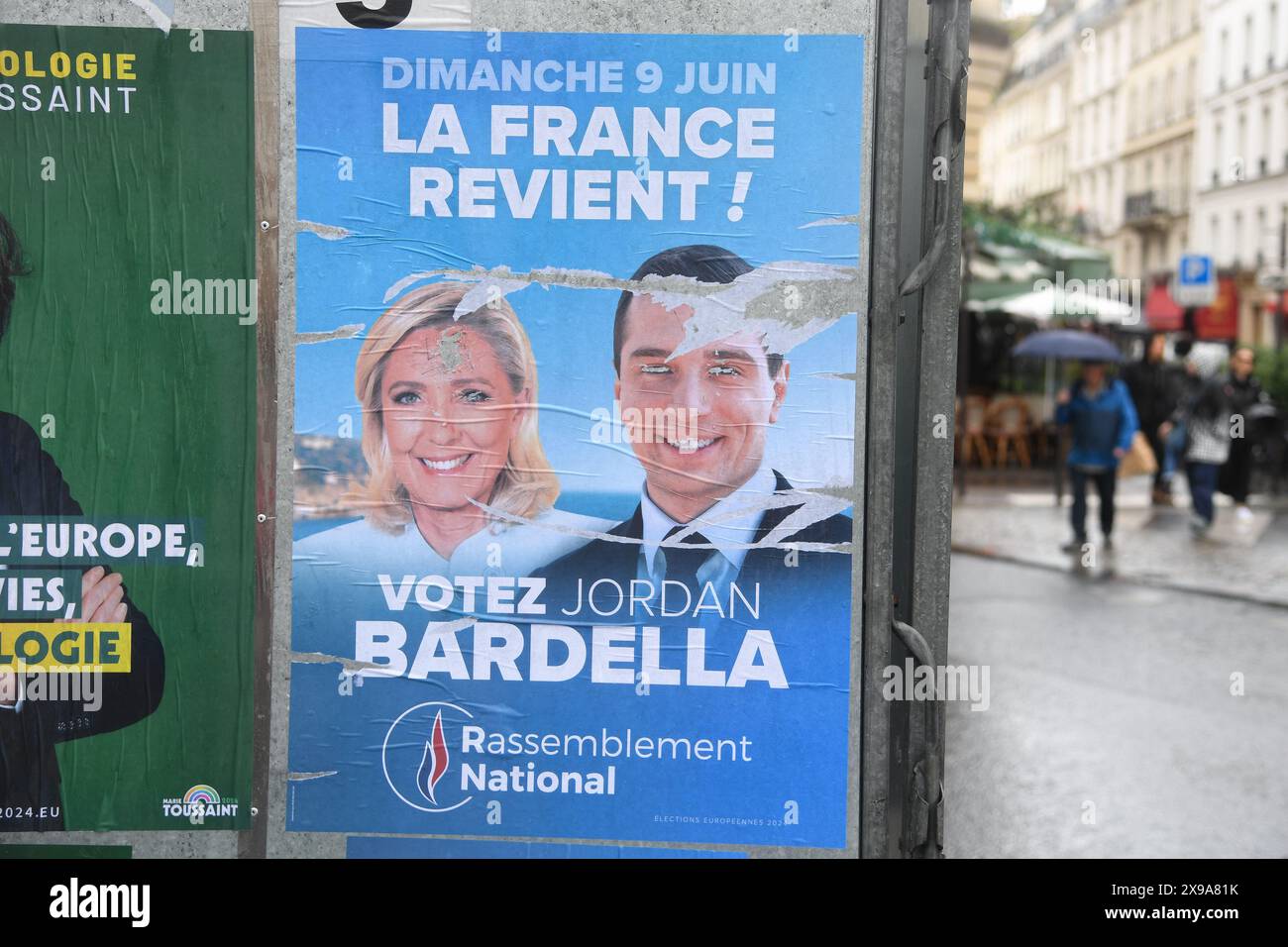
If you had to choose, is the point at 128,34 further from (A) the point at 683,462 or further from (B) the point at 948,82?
(B) the point at 948,82

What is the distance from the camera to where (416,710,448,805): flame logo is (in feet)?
8.97

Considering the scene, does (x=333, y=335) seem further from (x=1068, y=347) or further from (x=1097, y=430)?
(x=1068, y=347)

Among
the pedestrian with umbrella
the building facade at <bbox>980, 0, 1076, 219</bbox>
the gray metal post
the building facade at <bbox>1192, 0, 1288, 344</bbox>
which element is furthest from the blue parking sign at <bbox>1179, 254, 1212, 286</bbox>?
the building facade at <bbox>980, 0, 1076, 219</bbox>

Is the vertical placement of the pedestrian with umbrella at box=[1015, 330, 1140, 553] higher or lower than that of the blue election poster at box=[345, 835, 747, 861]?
higher

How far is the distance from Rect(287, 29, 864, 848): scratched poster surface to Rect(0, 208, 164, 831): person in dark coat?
13.6 inches

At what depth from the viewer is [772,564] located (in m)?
2.69

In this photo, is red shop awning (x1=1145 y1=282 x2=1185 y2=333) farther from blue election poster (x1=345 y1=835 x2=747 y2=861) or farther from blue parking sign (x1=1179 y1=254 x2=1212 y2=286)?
blue election poster (x1=345 y1=835 x2=747 y2=861)

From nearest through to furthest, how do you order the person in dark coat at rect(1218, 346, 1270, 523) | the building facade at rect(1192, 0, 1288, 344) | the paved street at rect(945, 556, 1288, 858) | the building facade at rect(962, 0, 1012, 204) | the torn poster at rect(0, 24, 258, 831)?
1. the torn poster at rect(0, 24, 258, 831)
2. the paved street at rect(945, 556, 1288, 858)
3. the building facade at rect(962, 0, 1012, 204)
4. the person in dark coat at rect(1218, 346, 1270, 523)
5. the building facade at rect(1192, 0, 1288, 344)

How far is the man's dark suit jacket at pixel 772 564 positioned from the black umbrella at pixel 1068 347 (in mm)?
15376

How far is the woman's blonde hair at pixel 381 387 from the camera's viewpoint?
8.84ft

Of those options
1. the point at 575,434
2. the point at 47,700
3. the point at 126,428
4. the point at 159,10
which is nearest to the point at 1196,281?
the point at 575,434

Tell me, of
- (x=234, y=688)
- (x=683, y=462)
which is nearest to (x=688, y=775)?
(x=683, y=462)

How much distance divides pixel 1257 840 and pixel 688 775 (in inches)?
155
